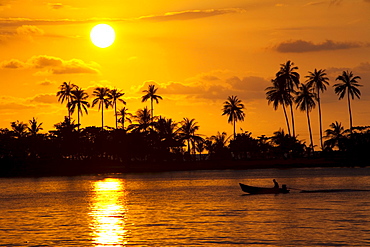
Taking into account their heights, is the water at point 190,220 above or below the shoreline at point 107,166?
below

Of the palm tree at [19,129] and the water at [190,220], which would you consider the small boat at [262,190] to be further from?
the palm tree at [19,129]

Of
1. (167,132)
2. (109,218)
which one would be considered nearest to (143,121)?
(167,132)

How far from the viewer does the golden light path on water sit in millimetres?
42112

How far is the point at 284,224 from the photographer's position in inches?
1907

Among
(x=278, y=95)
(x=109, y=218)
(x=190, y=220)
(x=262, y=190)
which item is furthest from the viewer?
(x=278, y=95)

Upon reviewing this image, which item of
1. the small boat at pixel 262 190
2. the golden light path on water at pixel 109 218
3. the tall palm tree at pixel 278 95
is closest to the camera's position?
the golden light path on water at pixel 109 218

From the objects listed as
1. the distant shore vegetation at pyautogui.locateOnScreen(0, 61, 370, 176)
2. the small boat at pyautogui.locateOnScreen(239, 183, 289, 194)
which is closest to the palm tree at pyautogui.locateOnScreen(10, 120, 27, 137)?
the distant shore vegetation at pyautogui.locateOnScreen(0, 61, 370, 176)

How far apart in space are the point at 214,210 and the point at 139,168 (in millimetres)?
94961

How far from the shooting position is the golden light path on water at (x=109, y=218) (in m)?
42.1

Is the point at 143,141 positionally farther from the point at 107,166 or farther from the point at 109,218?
the point at 109,218

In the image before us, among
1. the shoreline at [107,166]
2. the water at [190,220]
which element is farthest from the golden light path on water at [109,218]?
the shoreline at [107,166]

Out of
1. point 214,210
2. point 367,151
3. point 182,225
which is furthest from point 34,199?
point 367,151

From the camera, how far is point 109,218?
56000 mm

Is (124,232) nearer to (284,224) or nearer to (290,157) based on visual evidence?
(284,224)
